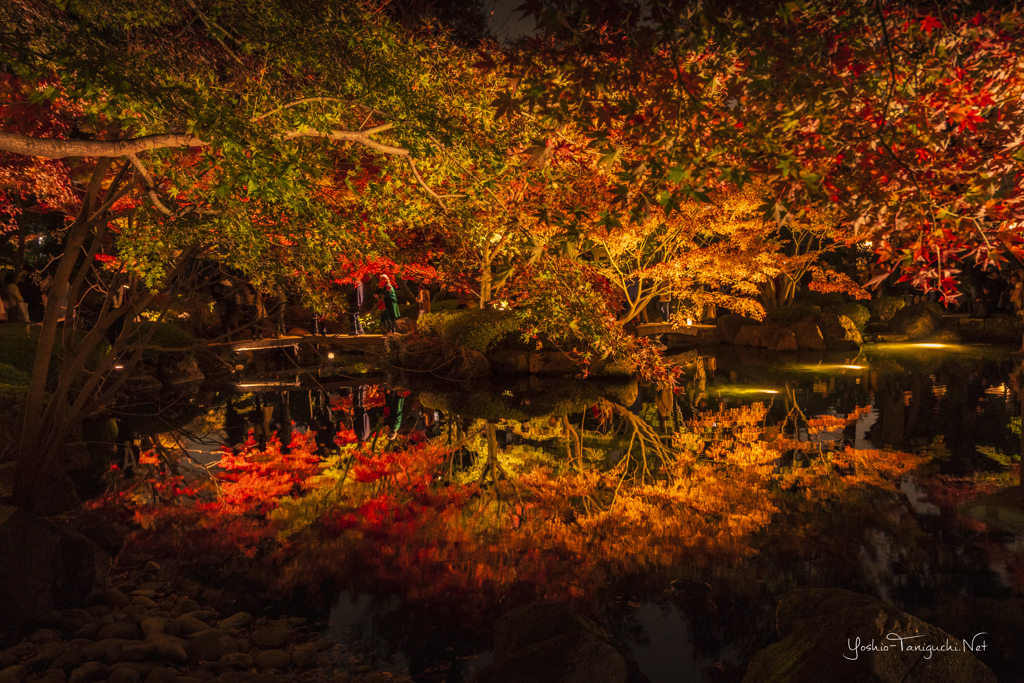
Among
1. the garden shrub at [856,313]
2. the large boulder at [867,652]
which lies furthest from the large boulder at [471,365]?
the garden shrub at [856,313]

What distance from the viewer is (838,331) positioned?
89.4ft

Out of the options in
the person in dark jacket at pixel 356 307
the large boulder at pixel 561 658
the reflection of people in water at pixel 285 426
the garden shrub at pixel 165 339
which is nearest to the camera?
the large boulder at pixel 561 658

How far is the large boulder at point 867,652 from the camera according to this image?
3574mm

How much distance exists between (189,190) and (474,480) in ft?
17.3

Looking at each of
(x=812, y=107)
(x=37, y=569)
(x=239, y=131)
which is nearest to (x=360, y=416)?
(x=37, y=569)

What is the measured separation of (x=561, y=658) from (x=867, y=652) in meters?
1.67

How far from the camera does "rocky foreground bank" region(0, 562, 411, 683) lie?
174 inches

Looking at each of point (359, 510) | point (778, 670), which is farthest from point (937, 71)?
point (359, 510)

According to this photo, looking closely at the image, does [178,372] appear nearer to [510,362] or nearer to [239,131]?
[510,362]

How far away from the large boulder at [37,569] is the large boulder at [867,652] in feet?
17.1

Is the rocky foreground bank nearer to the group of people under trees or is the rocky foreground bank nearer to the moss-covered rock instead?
the group of people under trees

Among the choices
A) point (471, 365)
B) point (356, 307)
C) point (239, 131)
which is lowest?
point (471, 365)

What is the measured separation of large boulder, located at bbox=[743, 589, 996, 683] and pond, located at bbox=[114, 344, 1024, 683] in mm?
833

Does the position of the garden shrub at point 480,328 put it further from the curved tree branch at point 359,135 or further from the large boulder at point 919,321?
the large boulder at point 919,321
